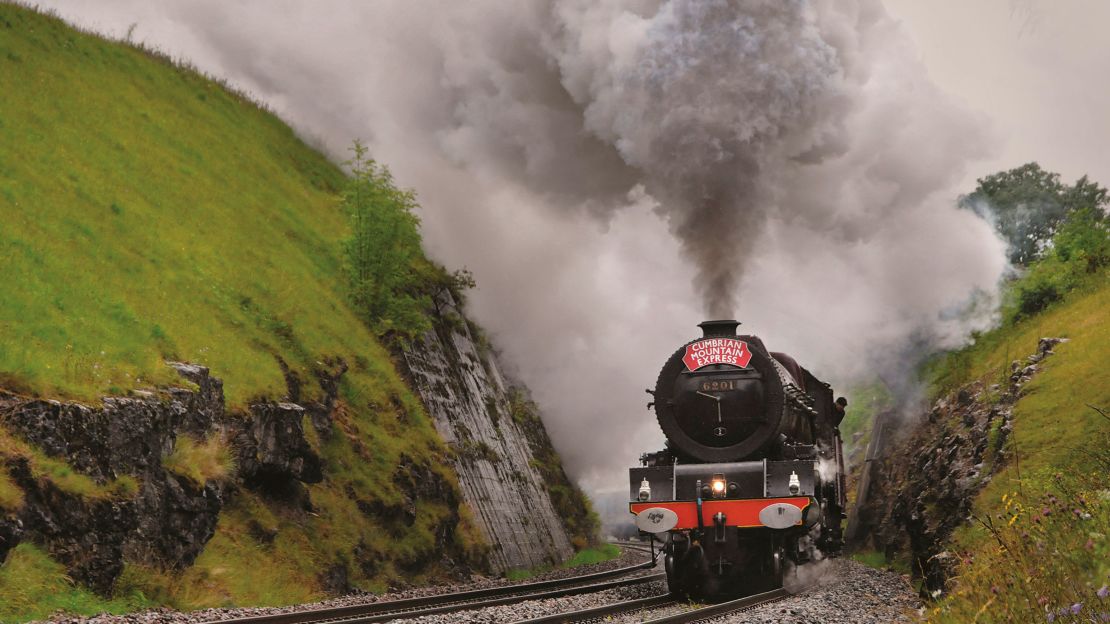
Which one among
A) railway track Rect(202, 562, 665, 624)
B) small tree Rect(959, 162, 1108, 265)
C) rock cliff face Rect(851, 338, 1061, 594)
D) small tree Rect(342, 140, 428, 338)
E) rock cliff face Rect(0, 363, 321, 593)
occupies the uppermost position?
small tree Rect(959, 162, 1108, 265)

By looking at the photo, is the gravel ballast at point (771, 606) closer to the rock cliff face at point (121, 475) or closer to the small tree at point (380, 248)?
the rock cliff face at point (121, 475)

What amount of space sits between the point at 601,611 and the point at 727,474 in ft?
9.84

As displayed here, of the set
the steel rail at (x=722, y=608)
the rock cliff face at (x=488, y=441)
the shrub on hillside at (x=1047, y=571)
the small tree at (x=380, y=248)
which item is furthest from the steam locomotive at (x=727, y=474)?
the small tree at (x=380, y=248)

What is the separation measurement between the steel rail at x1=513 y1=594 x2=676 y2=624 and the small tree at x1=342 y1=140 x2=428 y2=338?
1181 cm

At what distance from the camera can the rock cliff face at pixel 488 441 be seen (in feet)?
68.2

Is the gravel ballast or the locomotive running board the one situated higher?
the locomotive running board

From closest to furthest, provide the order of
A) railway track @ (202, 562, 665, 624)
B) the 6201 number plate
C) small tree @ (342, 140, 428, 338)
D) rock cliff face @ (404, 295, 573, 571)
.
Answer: railway track @ (202, 562, 665, 624) < the 6201 number plate < small tree @ (342, 140, 428, 338) < rock cliff face @ (404, 295, 573, 571)

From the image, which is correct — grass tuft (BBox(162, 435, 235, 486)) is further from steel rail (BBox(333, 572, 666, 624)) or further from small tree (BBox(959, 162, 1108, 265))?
small tree (BBox(959, 162, 1108, 265))

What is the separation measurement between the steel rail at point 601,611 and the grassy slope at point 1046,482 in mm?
3467

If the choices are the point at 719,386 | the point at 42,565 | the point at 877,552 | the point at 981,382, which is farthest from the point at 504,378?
the point at 42,565

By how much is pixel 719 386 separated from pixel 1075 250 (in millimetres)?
13688

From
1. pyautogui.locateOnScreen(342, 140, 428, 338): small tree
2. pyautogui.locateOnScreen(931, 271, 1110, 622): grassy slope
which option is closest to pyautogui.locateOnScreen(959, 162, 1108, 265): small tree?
pyautogui.locateOnScreen(931, 271, 1110, 622): grassy slope

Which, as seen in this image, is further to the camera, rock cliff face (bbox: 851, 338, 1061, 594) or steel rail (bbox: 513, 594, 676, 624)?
rock cliff face (bbox: 851, 338, 1061, 594)

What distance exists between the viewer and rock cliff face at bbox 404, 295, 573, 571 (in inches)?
819
